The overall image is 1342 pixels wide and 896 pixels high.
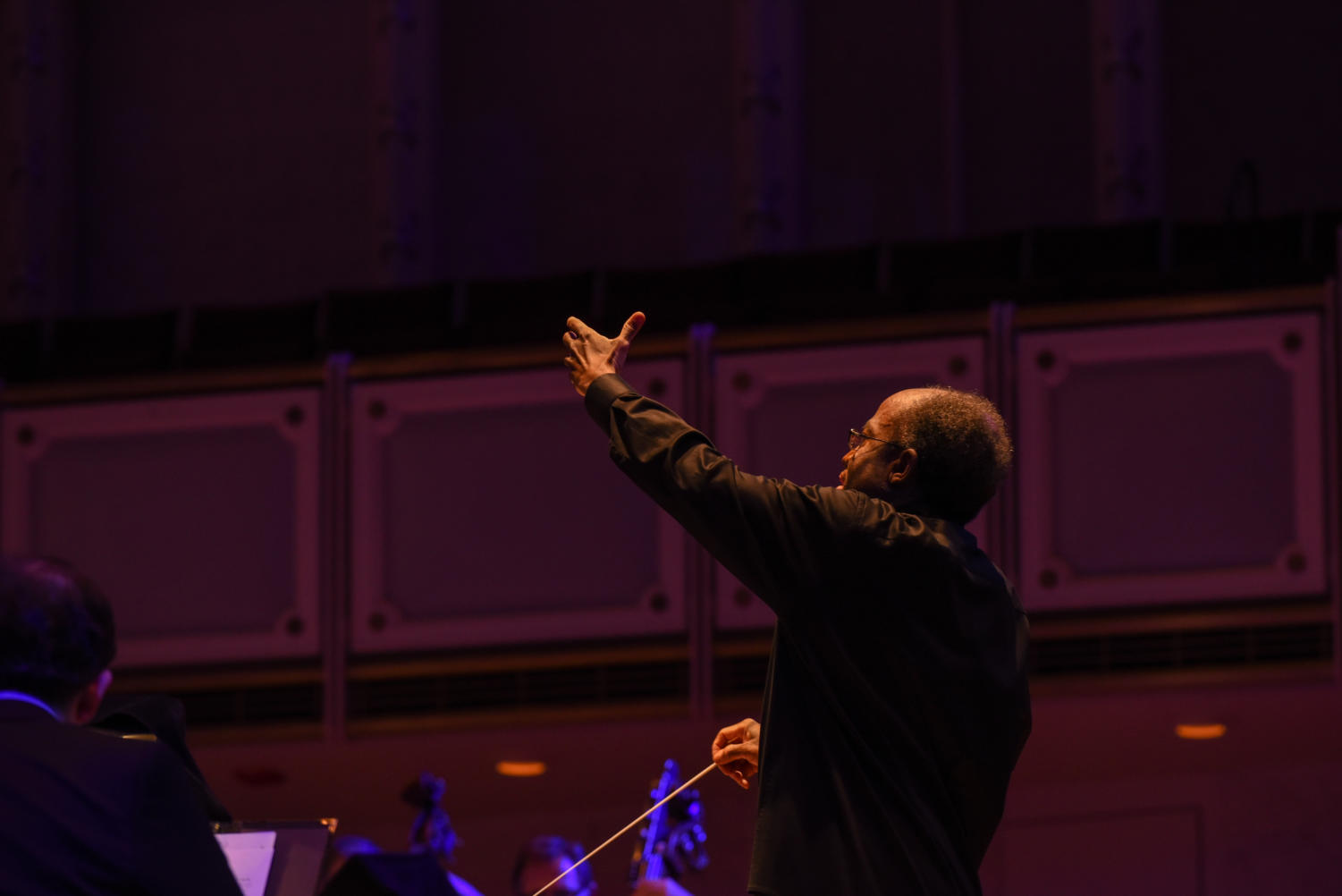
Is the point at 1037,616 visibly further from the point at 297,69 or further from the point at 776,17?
the point at 297,69

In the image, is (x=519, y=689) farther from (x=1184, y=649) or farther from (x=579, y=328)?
(x=579, y=328)

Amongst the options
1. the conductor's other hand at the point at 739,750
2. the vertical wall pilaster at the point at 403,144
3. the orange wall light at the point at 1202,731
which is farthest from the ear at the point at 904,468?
the vertical wall pilaster at the point at 403,144

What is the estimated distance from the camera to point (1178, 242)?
4.95 meters

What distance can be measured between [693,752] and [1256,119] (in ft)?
10.7

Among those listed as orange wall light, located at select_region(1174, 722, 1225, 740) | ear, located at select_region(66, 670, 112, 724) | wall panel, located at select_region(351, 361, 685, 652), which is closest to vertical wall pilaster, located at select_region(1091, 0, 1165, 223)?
orange wall light, located at select_region(1174, 722, 1225, 740)

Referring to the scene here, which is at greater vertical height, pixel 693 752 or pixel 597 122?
pixel 597 122

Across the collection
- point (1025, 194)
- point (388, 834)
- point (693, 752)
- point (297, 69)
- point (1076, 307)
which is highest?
point (297, 69)

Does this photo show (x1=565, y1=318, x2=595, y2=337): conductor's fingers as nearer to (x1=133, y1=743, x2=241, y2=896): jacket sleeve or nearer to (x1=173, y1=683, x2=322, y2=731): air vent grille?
(x1=133, y1=743, x2=241, y2=896): jacket sleeve

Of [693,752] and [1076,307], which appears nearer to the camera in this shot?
[1076,307]

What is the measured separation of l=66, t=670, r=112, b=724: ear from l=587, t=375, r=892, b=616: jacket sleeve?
582 millimetres

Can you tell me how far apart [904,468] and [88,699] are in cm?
90

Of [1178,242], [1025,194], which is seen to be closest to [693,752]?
[1178,242]

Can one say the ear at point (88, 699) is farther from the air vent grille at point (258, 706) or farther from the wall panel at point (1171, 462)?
the air vent grille at point (258, 706)

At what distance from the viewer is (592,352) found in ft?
6.75
